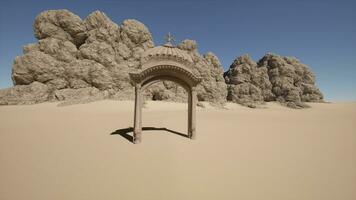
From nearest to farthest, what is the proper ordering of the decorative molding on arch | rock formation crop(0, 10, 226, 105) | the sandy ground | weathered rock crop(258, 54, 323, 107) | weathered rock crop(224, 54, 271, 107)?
the sandy ground < the decorative molding on arch < rock formation crop(0, 10, 226, 105) < weathered rock crop(258, 54, 323, 107) < weathered rock crop(224, 54, 271, 107)

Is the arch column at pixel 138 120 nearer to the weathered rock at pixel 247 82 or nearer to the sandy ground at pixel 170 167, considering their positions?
the sandy ground at pixel 170 167

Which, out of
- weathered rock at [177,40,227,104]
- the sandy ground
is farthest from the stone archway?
weathered rock at [177,40,227,104]

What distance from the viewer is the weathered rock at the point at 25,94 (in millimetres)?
30828

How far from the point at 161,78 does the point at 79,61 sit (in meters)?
36.0

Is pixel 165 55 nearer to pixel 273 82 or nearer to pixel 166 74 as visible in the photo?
pixel 166 74

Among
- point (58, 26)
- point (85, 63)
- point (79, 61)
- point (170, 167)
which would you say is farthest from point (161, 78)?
point (58, 26)

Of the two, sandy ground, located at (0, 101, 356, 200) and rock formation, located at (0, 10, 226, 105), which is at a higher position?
rock formation, located at (0, 10, 226, 105)

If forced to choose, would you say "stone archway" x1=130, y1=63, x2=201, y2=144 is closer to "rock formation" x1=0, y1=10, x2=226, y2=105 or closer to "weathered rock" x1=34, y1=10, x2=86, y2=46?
"rock formation" x1=0, y1=10, x2=226, y2=105

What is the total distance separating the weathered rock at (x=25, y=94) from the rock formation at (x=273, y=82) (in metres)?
62.4

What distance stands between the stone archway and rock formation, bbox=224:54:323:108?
6332cm

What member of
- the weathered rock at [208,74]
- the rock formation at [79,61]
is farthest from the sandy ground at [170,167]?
the weathered rock at [208,74]

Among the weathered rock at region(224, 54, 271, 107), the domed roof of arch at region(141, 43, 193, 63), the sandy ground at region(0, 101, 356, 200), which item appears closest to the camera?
the sandy ground at region(0, 101, 356, 200)

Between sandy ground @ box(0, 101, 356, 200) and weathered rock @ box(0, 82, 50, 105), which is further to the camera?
weathered rock @ box(0, 82, 50, 105)

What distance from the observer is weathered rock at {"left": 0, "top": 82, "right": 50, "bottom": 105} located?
30.8m
